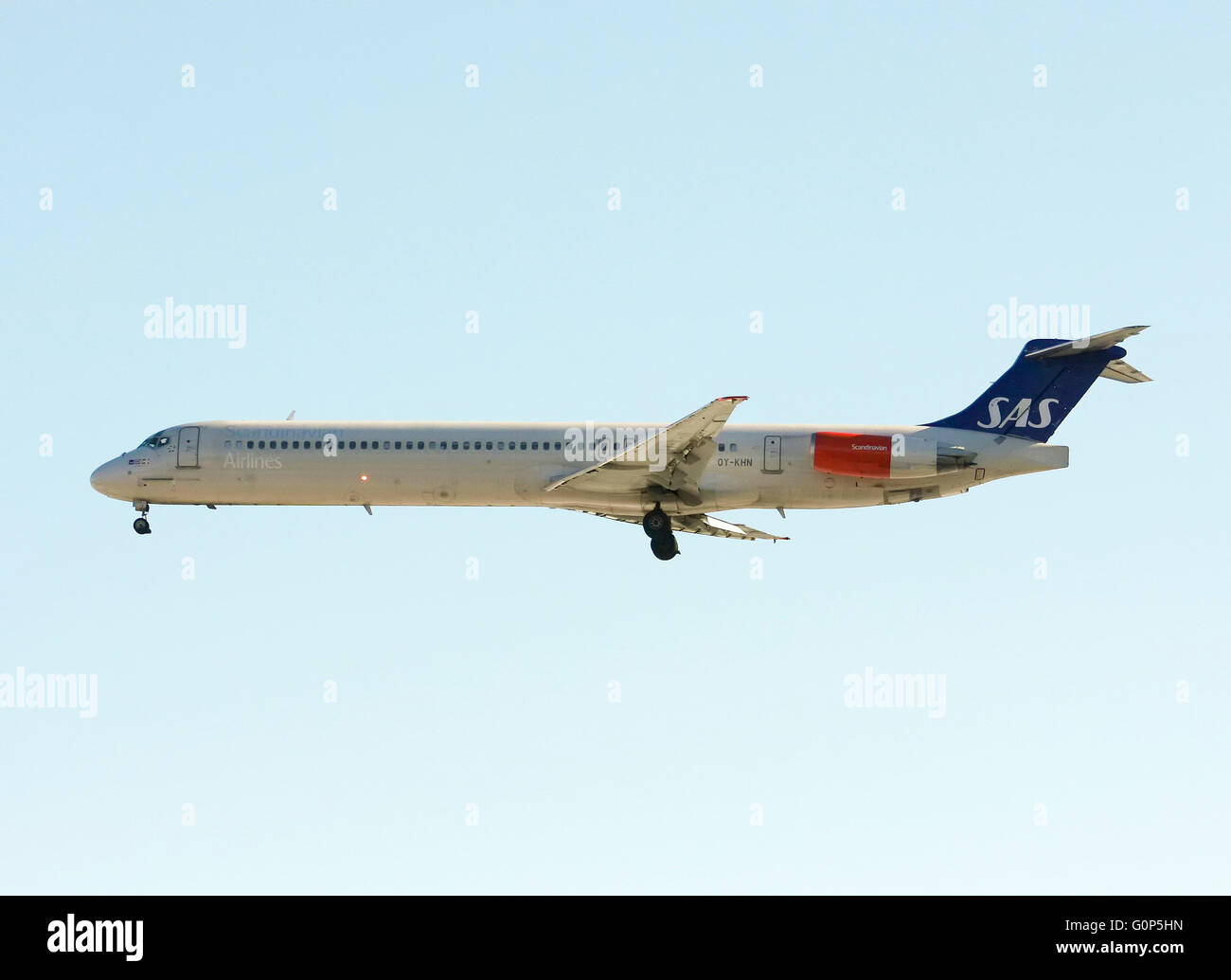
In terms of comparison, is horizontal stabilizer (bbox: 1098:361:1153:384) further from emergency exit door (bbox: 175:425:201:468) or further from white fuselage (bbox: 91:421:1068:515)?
emergency exit door (bbox: 175:425:201:468)

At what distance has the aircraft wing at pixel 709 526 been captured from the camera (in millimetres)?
50219

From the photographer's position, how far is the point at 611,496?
157 feet

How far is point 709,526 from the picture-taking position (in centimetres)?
5084

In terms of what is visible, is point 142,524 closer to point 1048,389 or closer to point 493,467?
point 493,467

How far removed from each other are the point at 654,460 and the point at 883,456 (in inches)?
234

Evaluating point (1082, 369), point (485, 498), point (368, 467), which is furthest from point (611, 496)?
point (1082, 369)

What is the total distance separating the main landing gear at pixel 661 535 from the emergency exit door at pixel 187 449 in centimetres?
1279

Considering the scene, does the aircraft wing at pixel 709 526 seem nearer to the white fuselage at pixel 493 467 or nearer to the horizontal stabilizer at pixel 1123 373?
the white fuselage at pixel 493 467

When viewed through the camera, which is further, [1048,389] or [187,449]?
[187,449]

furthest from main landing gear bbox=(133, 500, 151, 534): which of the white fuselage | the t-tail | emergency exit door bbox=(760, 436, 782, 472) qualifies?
the t-tail

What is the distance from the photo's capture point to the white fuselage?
155 ft

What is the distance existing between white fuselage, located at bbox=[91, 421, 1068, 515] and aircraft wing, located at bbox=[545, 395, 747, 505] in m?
0.30

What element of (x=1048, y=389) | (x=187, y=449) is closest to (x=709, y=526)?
(x=1048, y=389)
